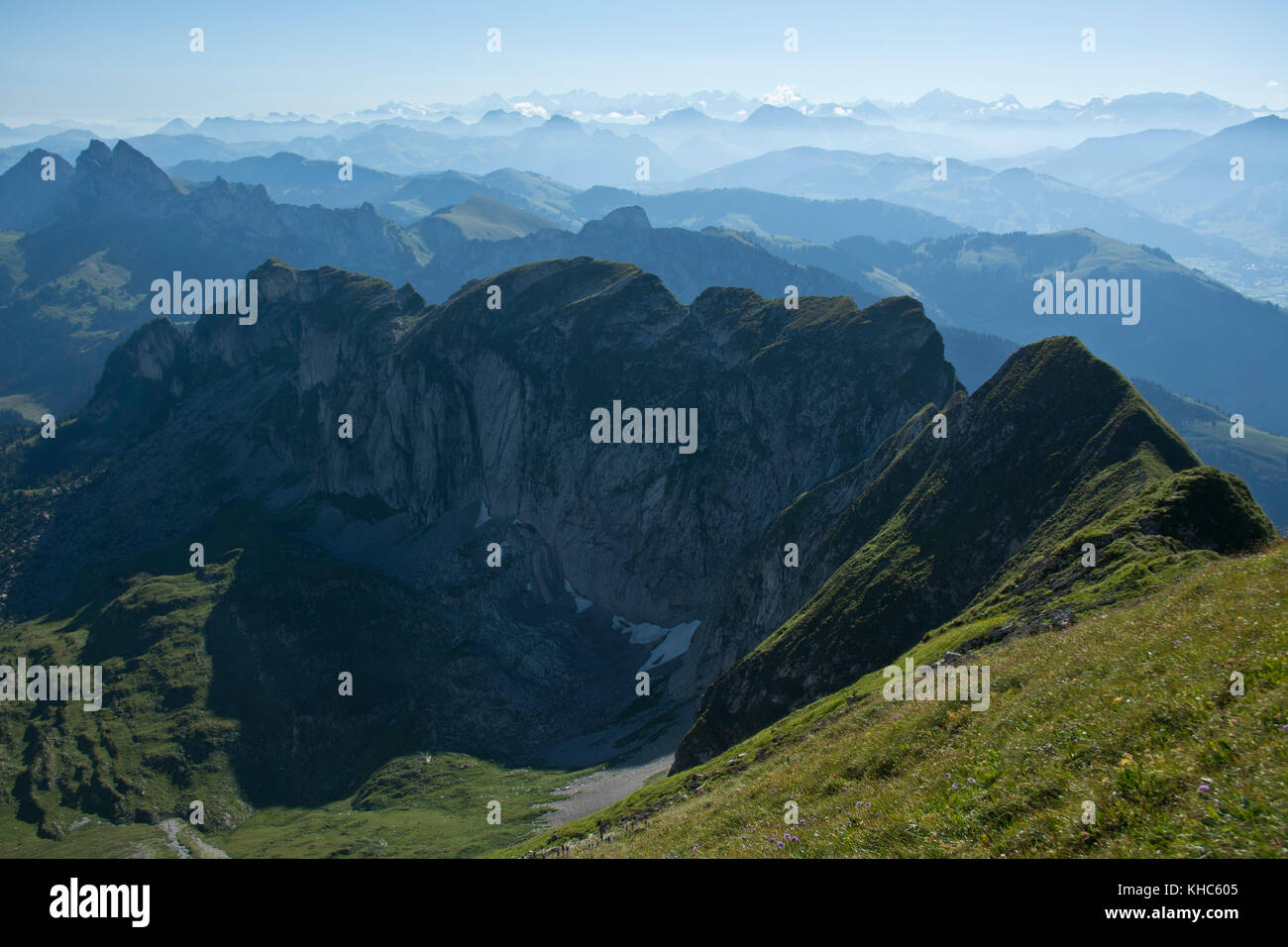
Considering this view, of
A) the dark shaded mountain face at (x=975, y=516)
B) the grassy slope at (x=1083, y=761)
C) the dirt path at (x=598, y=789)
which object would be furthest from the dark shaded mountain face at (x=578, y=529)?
the grassy slope at (x=1083, y=761)

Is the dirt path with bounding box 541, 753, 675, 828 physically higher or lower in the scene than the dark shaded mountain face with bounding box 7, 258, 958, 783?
lower


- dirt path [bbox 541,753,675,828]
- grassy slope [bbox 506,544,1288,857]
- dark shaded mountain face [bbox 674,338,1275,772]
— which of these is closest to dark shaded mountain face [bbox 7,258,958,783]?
dirt path [bbox 541,753,675,828]

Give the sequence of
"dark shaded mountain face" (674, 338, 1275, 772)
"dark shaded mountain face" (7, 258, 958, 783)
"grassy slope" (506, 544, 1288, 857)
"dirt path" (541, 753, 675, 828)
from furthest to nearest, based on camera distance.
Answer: "dark shaded mountain face" (7, 258, 958, 783) < "dirt path" (541, 753, 675, 828) < "dark shaded mountain face" (674, 338, 1275, 772) < "grassy slope" (506, 544, 1288, 857)

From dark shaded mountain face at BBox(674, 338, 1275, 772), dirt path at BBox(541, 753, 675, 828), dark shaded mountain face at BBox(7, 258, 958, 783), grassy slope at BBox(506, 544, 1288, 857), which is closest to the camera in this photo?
grassy slope at BBox(506, 544, 1288, 857)

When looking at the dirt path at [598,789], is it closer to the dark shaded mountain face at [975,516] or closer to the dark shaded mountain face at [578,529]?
the dark shaded mountain face at [975,516]

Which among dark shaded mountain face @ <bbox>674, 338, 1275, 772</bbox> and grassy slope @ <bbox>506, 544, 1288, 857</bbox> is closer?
grassy slope @ <bbox>506, 544, 1288, 857</bbox>

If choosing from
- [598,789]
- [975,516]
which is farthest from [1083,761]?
[598,789]

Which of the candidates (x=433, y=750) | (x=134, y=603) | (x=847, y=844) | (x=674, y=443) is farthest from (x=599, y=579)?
(x=847, y=844)

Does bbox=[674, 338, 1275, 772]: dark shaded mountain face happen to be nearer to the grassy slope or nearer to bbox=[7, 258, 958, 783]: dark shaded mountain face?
the grassy slope

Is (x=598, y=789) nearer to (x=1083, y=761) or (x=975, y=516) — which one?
(x=975, y=516)
